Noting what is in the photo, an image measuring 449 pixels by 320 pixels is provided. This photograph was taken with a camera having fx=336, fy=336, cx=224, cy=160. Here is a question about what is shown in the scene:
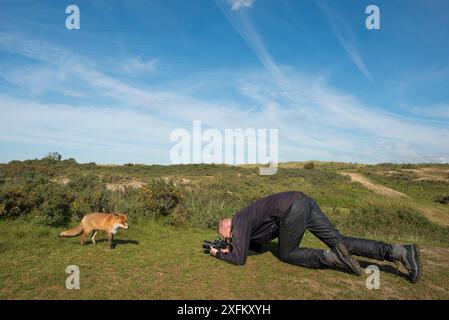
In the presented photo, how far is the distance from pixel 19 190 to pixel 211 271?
22.2 ft

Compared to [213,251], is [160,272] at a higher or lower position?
lower

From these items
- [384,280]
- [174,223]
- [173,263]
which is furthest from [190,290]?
[174,223]

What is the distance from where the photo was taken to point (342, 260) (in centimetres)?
515

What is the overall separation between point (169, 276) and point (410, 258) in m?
3.60

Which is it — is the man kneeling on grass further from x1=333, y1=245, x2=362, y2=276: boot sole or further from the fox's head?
the fox's head

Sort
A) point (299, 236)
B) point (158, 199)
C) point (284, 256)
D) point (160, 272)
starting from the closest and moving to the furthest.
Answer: point (160, 272)
point (299, 236)
point (284, 256)
point (158, 199)

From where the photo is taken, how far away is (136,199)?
11367mm

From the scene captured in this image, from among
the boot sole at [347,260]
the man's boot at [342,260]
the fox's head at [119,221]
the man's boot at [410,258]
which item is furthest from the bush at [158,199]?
the man's boot at [410,258]

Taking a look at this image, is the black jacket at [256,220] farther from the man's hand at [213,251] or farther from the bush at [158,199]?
the bush at [158,199]

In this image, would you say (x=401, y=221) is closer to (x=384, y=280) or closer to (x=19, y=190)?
(x=384, y=280)

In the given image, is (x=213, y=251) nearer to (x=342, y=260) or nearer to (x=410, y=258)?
(x=342, y=260)

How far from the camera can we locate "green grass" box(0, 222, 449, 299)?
14.8ft

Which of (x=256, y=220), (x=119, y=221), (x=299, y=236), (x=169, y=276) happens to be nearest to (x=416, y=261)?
(x=299, y=236)
